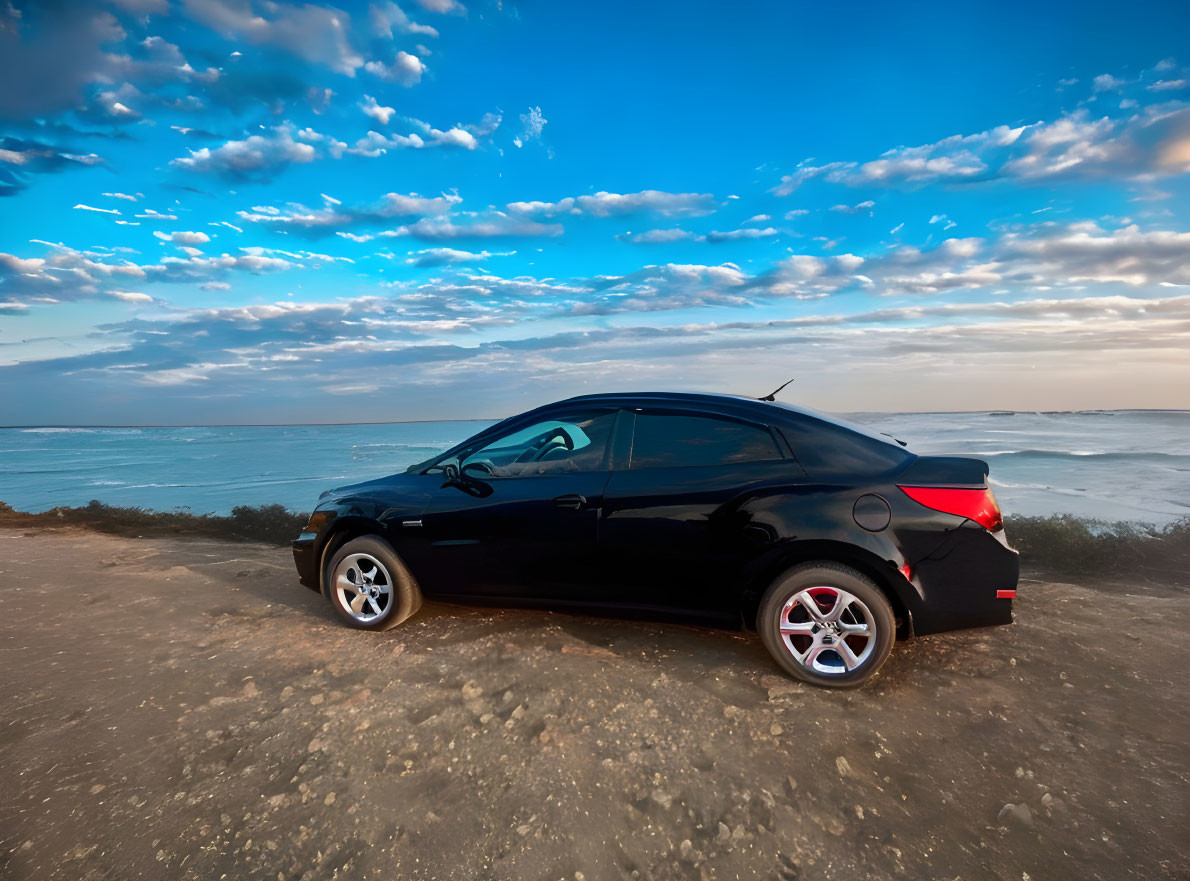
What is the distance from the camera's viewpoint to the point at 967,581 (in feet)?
10.1

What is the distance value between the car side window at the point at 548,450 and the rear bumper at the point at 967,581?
189 cm

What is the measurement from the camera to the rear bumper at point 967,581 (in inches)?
121

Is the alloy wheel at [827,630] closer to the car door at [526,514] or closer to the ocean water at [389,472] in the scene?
the car door at [526,514]

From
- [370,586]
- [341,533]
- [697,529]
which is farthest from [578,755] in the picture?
[341,533]

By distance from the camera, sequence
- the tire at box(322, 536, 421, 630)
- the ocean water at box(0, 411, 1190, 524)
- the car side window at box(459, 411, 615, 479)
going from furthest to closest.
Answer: the ocean water at box(0, 411, 1190, 524) < the tire at box(322, 536, 421, 630) < the car side window at box(459, 411, 615, 479)

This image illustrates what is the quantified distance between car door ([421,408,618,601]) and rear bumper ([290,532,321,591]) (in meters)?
1.00

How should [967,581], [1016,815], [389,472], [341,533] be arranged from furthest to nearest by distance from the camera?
[389,472] → [341,533] → [967,581] → [1016,815]

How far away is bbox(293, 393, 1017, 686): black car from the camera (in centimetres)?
312

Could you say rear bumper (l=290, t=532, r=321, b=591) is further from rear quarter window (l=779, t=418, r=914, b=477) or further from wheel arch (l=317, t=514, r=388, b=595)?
rear quarter window (l=779, t=418, r=914, b=477)

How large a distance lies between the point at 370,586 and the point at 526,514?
53.1 inches

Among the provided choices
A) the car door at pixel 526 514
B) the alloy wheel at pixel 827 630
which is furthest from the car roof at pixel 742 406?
the alloy wheel at pixel 827 630

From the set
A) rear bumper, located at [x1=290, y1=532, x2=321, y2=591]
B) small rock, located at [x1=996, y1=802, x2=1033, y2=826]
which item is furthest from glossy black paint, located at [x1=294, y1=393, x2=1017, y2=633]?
small rock, located at [x1=996, y1=802, x2=1033, y2=826]

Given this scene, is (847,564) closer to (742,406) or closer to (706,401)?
(742,406)

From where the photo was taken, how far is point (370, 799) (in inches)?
91.7
